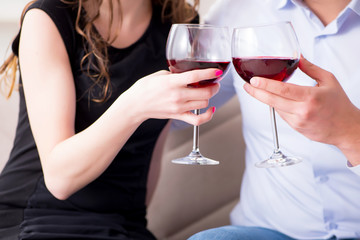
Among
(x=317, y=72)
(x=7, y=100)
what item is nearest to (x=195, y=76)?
(x=317, y=72)

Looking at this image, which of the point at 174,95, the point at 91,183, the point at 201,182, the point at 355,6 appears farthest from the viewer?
the point at 201,182

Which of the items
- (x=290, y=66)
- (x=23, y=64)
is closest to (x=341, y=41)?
(x=290, y=66)

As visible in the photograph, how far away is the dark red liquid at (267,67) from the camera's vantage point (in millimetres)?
A: 1099

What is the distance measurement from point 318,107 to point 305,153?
1.64 ft

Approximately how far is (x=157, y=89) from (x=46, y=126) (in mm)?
458

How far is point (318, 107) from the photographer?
1.07 meters

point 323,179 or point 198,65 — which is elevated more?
point 198,65

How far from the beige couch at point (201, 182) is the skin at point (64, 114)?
74cm

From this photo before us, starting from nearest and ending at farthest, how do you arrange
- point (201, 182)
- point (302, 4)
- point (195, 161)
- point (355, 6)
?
point (195, 161) → point (355, 6) → point (302, 4) → point (201, 182)

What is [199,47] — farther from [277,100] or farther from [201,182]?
[201,182]

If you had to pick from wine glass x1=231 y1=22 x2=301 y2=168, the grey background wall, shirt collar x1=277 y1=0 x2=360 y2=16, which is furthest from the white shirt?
the grey background wall

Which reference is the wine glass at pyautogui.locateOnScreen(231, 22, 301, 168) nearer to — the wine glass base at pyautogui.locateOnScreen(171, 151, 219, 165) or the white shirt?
the wine glass base at pyautogui.locateOnScreen(171, 151, 219, 165)

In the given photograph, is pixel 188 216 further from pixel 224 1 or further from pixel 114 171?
pixel 224 1

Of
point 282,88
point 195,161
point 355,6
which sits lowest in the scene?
point 195,161
